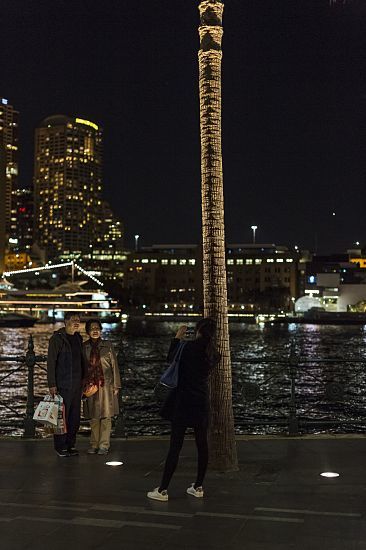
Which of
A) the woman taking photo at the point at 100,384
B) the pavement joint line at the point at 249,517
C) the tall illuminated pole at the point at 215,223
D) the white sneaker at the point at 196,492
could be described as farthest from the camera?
the woman taking photo at the point at 100,384

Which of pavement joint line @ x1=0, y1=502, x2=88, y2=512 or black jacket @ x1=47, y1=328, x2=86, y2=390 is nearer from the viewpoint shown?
pavement joint line @ x1=0, y1=502, x2=88, y2=512

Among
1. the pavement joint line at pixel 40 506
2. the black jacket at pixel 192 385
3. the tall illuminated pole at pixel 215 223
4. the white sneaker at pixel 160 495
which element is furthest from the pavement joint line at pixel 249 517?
the tall illuminated pole at pixel 215 223

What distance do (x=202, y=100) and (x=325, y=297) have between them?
170142 millimetres

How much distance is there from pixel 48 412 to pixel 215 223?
3.41 meters

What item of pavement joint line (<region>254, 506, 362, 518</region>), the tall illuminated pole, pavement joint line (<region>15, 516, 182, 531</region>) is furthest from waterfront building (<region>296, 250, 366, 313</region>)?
pavement joint line (<region>15, 516, 182, 531</region>)

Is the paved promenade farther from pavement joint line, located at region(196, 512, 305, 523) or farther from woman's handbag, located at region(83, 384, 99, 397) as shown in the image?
woman's handbag, located at region(83, 384, 99, 397)

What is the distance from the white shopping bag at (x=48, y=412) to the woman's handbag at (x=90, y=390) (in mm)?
565

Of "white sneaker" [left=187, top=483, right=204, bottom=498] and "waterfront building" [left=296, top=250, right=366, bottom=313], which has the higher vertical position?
"waterfront building" [left=296, top=250, right=366, bottom=313]

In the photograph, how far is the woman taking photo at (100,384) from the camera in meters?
10.0

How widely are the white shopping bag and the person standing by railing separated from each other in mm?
169

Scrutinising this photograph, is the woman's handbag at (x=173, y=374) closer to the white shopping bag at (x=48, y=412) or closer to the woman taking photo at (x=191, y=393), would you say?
the woman taking photo at (x=191, y=393)

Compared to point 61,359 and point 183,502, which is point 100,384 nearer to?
point 61,359

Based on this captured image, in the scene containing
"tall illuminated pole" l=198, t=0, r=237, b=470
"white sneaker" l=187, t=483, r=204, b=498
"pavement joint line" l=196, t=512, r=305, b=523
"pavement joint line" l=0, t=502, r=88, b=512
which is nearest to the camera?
"pavement joint line" l=196, t=512, r=305, b=523

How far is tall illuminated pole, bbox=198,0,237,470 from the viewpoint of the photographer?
913cm
